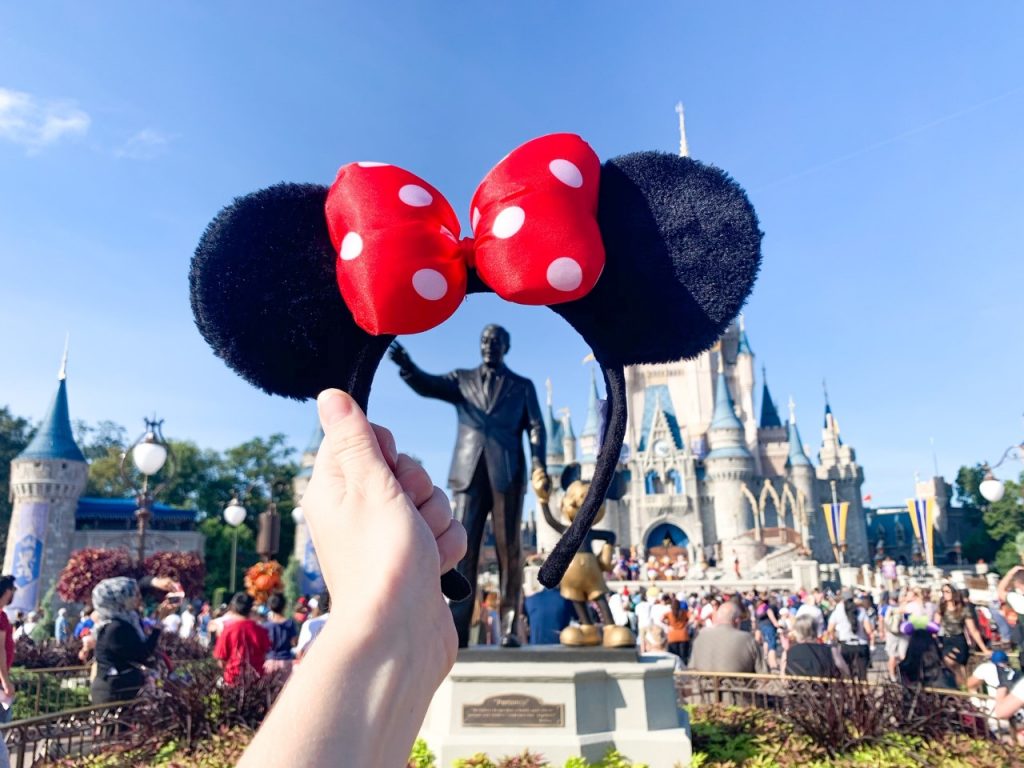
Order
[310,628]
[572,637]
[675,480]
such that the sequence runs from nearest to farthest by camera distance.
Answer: [572,637], [310,628], [675,480]

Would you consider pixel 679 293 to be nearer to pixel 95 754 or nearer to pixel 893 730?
pixel 893 730

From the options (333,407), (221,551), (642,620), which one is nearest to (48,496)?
(221,551)

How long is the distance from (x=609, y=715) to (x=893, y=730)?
1822 mm

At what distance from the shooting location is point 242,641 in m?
6.39

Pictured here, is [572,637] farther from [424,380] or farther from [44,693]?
[44,693]

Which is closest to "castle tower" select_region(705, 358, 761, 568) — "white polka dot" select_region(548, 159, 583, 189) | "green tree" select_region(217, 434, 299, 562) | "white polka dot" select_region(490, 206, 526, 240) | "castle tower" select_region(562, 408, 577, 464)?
"castle tower" select_region(562, 408, 577, 464)

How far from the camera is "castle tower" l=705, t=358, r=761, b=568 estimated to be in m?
51.1

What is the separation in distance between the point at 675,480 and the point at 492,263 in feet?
178

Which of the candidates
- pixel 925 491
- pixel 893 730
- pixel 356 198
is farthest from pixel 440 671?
pixel 925 491

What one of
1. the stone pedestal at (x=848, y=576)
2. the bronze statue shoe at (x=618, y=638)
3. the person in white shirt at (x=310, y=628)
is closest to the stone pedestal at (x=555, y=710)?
the bronze statue shoe at (x=618, y=638)

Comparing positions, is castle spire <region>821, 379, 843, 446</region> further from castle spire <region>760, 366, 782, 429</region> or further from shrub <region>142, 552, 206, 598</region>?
shrub <region>142, 552, 206, 598</region>

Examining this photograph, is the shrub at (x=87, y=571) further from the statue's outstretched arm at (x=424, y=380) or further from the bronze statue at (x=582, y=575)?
the statue's outstretched arm at (x=424, y=380)

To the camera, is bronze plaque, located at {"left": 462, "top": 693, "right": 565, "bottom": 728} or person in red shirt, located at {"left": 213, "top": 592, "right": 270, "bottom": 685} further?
person in red shirt, located at {"left": 213, "top": 592, "right": 270, "bottom": 685}

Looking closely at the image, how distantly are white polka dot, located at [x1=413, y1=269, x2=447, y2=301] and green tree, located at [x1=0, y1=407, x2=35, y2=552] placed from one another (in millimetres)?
47559
